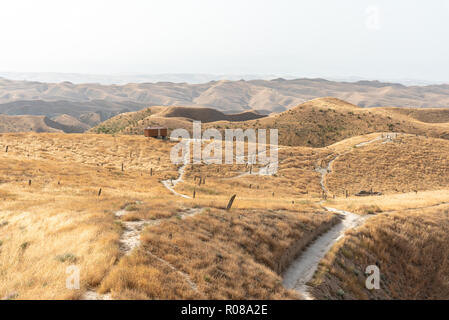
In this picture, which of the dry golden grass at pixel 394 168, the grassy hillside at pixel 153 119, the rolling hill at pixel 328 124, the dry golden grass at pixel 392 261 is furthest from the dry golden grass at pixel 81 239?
the grassy hillside at pixel 153 119

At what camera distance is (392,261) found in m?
19.2

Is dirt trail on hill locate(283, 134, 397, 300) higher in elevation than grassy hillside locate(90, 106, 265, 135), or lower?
lower

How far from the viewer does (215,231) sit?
672 inches

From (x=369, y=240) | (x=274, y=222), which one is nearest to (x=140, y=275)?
(x=274, y=222)

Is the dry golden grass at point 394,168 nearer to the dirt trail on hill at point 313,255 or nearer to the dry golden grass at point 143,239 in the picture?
the dry golden grass at point 143,239

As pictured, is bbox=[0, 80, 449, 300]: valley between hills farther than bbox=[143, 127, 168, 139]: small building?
No

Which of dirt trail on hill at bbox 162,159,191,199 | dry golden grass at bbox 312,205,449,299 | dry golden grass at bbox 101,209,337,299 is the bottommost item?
dirt trail on hill at bbox 162,159,191,199

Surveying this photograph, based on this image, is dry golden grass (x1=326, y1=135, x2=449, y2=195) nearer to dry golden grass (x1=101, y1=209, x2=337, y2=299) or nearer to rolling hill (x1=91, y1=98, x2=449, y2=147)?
rolling hill (x1=91, y1=98, x2=449, y2=147)

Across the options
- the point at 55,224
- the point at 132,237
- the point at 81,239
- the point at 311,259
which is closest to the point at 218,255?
the point at 132,237

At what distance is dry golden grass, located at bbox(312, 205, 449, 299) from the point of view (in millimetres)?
15180

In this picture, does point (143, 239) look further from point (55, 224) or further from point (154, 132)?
point (154, 132)

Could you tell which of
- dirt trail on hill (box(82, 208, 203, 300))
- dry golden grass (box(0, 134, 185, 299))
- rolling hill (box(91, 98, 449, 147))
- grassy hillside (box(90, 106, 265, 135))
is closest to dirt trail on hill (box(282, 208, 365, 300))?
dirt trail on hill (box(82, 208, 203, 300))

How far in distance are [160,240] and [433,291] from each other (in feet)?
58.7

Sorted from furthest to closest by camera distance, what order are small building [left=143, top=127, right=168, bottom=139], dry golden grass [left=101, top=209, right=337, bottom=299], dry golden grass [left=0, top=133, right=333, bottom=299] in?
small building [left=143, top=127, right=168, bottom=139] < dry golden grass [left=101, top=209, right=337, bottom=299] < dry golden grass [left=0, top=133, right=333, bottom=299]
